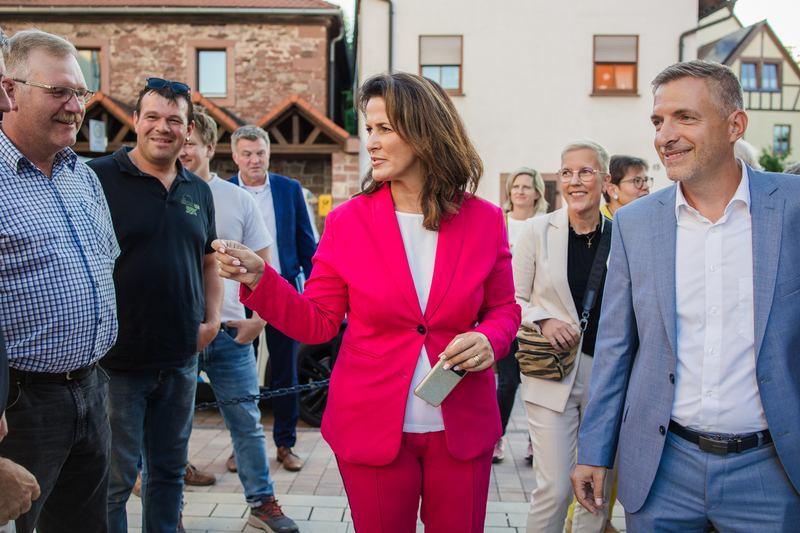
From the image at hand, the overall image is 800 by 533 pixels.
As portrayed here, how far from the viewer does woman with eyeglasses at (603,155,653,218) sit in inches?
165

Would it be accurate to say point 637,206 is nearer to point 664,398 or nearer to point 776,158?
point 664,398

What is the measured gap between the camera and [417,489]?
6.88 feet

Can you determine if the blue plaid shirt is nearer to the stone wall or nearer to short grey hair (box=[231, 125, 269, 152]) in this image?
short grey hair (box=[231, 125, 269, 152])

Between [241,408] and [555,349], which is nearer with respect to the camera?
[555,349]

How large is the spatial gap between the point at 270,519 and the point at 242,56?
44.8 ft

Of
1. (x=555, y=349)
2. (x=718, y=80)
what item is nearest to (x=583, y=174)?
(x=555, y=349)

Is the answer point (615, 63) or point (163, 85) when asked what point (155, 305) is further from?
point (615, 63)

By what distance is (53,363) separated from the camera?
2135 mm

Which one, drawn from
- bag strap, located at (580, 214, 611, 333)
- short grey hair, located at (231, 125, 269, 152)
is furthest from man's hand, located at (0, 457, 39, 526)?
short grey hair, located at (231, 125, 269, 152)

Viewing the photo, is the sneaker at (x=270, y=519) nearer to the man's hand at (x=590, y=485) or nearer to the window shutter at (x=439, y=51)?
the man's hand at (x=590, y=485)

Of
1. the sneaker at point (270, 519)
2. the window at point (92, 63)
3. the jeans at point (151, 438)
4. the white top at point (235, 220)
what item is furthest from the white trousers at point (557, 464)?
the window at point (92, 63)

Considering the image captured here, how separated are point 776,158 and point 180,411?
3099 centimetres

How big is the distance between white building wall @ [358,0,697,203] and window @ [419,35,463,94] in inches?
6.9

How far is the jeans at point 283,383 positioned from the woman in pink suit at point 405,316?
101 inches
